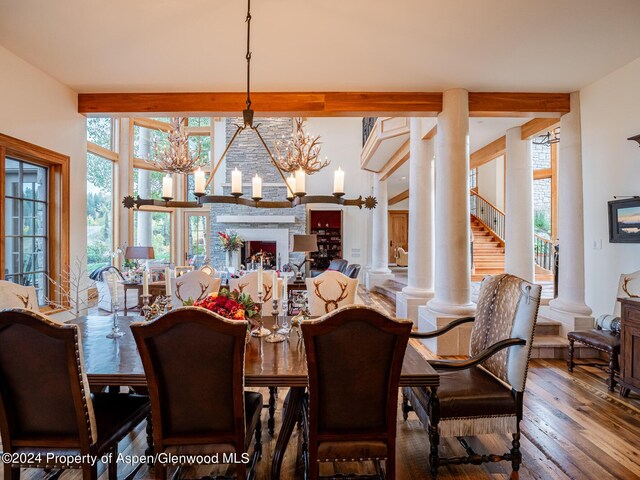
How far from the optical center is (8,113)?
9.43 ft

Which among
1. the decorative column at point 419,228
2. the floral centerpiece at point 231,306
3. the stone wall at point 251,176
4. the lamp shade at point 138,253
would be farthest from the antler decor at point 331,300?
the stone wall at point 251,176

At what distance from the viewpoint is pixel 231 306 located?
181 centimetres

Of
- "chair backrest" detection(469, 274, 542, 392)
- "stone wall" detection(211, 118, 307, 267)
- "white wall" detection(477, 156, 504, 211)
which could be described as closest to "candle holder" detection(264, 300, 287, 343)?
"chair backrest" detection(469, 274, 542, 392)

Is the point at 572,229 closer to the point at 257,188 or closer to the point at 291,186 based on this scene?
the point at 291,186

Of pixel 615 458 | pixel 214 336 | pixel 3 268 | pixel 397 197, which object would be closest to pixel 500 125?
pixel 615 458

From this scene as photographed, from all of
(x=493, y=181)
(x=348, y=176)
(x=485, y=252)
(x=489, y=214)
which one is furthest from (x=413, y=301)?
(x=493, y=181)

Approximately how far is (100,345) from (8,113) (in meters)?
2.33

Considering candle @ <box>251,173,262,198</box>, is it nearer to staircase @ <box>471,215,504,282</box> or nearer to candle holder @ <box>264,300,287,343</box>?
candle holder @ <box>264,300,287,343</box>

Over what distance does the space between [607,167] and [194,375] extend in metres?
4.28

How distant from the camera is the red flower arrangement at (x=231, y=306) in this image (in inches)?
69.9

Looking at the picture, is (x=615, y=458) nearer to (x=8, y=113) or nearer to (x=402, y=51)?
(x=402, y=51)

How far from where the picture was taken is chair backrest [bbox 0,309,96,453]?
4.42ft

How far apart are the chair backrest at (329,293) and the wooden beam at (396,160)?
3.96 meters

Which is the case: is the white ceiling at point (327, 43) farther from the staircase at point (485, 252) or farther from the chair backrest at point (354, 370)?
the staircase at point (485, 252)
